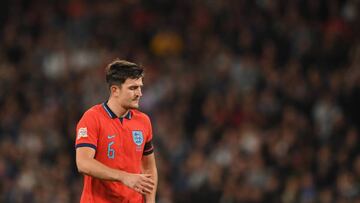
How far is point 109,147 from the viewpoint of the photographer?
292 inches

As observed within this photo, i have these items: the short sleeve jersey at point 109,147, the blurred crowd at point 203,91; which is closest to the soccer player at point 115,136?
the short sleeve jersey at point 109,147

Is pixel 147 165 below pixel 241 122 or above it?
above

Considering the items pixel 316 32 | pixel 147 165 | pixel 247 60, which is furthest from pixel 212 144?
pixel 147 165

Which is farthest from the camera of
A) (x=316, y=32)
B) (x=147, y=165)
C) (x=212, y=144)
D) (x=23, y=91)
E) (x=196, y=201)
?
(x=23, y=91)

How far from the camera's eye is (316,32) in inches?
619

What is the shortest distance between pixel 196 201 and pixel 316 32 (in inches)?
163

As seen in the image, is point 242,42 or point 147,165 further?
point 242,42

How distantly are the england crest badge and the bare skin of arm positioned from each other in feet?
1.56

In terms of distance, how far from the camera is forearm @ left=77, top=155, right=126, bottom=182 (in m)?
7.00

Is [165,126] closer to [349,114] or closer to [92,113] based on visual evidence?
[349,114]

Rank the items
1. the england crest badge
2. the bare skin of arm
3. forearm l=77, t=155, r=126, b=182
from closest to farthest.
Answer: the bare skin of arm
forearm l=77, t=155, r=126, b=182
the england crest badge

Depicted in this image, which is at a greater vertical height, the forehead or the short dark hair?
the short dark hair

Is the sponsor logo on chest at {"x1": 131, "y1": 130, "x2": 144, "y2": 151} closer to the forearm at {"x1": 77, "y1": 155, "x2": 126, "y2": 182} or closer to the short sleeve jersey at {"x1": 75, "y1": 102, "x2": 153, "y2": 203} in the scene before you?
the short sleeve jersey at {"x1": 75, "y1": 102, "x2": 153, "y2": 203}

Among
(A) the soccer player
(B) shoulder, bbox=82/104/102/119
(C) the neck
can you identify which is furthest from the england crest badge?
(B) shoulder, bbox=82/104/102/119
